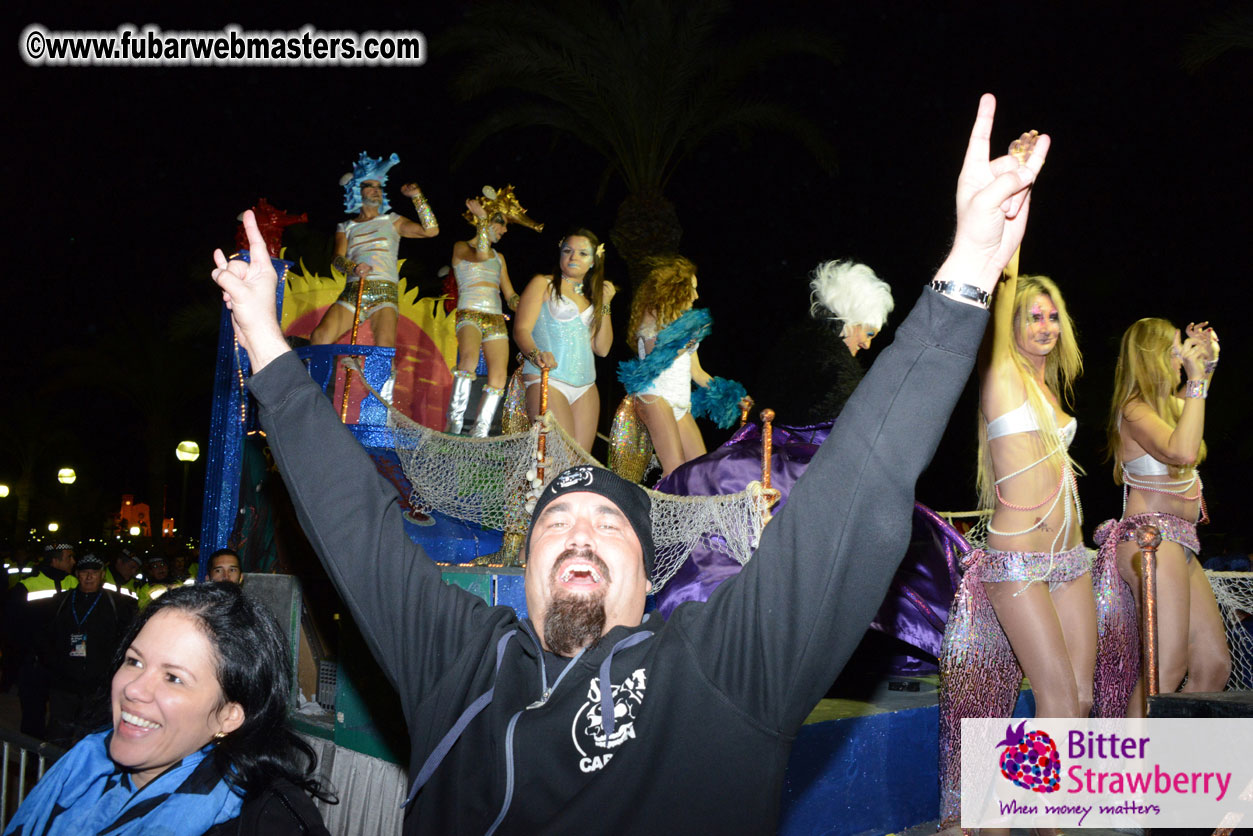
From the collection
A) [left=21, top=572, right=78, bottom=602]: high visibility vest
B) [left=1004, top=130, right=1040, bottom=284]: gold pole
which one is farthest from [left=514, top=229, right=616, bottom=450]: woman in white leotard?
[left=21, top=572, right=78, bottom=602]: high visibility vest

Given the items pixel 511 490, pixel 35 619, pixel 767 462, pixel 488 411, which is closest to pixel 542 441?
pixel 511 490

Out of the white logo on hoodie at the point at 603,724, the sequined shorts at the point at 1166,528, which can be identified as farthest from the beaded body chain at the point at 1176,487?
the white logo on hoodie at the point at 603,724

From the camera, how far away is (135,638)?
2418 millimetres

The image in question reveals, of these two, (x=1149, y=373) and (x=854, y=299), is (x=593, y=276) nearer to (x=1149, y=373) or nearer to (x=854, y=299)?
(x=854, y=299)

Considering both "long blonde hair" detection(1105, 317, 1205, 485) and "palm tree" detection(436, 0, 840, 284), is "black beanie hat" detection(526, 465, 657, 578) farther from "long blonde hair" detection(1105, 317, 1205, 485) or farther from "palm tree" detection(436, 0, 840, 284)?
"palm tree" detection(436, 0, 840, 284)

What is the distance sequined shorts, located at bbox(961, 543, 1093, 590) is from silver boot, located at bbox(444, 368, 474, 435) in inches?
220

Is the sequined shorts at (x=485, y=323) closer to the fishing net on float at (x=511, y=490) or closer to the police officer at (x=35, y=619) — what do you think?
the fishing net on float at (x=511, y=490)

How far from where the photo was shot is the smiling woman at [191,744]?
7.21ft

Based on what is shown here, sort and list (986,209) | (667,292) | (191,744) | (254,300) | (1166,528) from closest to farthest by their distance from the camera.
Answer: (986,209)
(254,300)
(191,744)
(1166,528)
(667,292)

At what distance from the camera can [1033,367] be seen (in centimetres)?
402

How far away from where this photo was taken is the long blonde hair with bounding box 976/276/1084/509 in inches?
Answer: 145

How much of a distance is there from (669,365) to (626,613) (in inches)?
168

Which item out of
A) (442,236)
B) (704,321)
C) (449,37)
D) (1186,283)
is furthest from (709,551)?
(442,236)

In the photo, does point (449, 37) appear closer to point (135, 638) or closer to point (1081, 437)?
point (135, 638)
